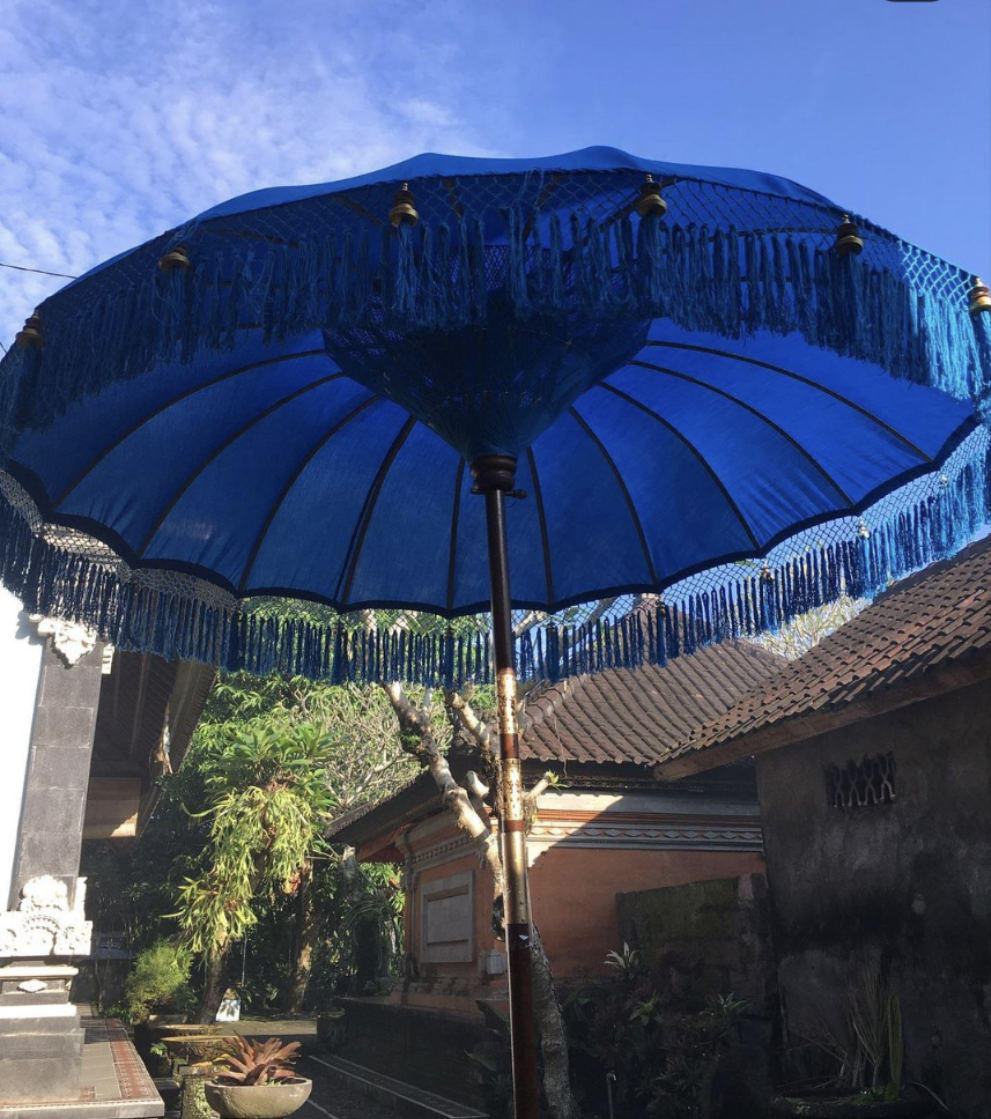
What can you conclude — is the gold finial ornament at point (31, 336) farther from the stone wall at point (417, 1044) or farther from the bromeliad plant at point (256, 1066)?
the stone wall at point (417, 1044)

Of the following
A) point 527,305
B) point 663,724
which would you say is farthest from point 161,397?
point 663,724

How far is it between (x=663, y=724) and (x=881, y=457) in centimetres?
988

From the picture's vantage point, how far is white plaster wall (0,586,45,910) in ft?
22.6

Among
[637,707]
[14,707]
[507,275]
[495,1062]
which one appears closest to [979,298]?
[507,275]

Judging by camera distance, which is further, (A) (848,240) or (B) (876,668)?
(B) (876,668)

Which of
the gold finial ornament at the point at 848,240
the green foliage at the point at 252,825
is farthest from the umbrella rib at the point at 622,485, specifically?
the green foliage at the point at 252,825

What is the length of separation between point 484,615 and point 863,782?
502 cm

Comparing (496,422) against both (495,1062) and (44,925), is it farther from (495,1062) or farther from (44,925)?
(495,1062)

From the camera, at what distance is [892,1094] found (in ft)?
21.1

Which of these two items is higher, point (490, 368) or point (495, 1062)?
point (490, 368)

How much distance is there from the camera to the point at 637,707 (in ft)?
42.9

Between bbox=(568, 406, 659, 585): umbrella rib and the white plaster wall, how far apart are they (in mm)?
5391

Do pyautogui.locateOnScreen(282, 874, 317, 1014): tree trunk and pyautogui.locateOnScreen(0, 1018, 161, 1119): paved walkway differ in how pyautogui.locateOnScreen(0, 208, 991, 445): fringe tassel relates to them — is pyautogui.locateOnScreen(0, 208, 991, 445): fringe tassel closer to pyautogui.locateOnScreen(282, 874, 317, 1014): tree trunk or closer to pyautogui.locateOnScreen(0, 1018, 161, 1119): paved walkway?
pyautogui.locateOnScreen(0, 1018, 161, 1119): paved walkway

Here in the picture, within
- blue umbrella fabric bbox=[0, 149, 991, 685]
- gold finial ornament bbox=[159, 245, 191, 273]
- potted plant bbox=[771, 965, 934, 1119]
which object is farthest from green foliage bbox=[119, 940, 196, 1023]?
gold finial ornament bbox=[159, 245, 191, 273]
